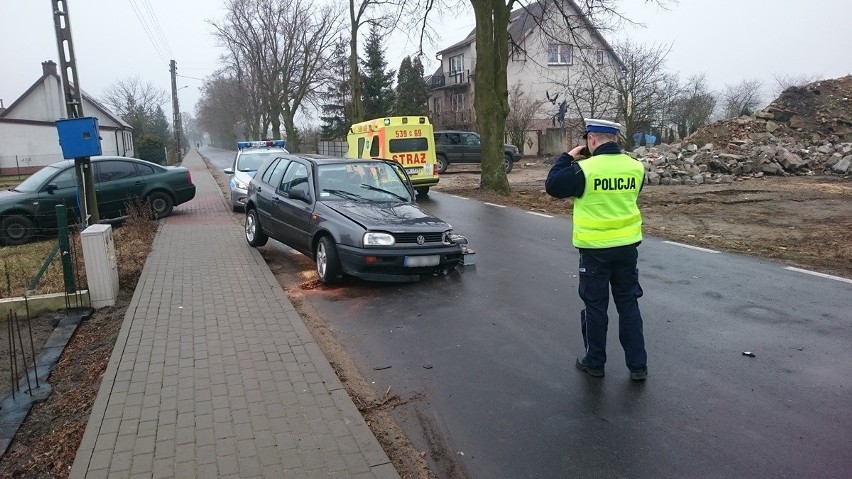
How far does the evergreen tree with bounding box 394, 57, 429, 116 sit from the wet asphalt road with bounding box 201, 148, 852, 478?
40825mm

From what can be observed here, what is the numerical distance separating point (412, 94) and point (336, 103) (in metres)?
8.35

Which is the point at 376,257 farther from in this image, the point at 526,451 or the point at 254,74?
the point at 254,74

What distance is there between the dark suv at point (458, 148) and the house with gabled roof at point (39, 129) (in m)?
18.4

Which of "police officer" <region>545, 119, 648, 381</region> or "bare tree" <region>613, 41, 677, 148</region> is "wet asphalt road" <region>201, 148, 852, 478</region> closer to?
"police officer" <region>545, 119, 648, 381</region>

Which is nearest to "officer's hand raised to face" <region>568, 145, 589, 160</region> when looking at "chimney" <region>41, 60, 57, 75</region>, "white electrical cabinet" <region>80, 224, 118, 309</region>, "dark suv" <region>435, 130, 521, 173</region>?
"white electrical cabinet" <region>80, 224, 118, 309</region>

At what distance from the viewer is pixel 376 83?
4797 cm

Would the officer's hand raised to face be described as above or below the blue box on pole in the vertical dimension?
below

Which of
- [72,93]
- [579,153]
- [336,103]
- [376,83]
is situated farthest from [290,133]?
[579,153]

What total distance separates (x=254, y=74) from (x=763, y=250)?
49.5m

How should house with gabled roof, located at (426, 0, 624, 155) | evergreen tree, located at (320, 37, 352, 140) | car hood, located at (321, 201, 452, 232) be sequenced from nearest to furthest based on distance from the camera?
car hood, located at (321, 201, 452, 232) → house with gabled roof, located at (426, 0, 624, 155) → evergreen tree, located at (320, 37, 352, 140)

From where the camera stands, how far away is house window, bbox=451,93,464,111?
50.1 m

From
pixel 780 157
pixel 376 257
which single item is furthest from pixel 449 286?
pixel 780 157

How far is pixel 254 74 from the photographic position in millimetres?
52562

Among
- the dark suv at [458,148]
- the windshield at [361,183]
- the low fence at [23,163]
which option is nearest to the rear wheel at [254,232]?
Answer: the windshield at [361,183]
